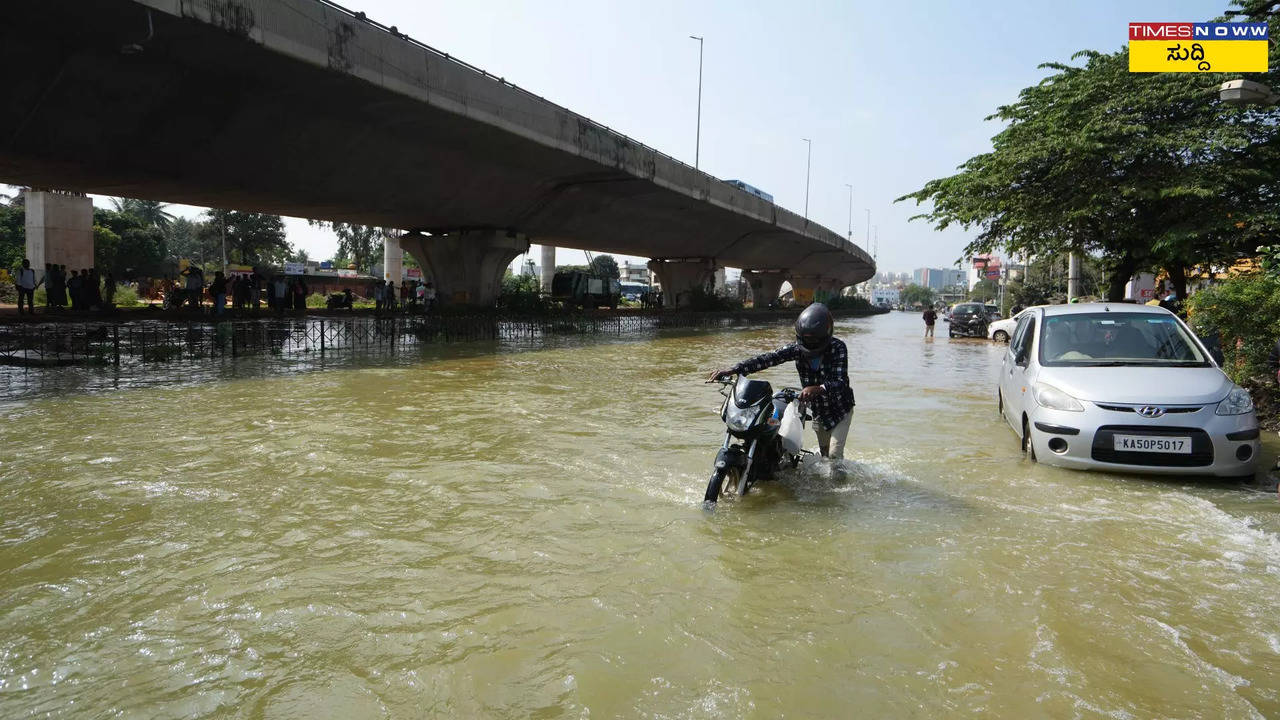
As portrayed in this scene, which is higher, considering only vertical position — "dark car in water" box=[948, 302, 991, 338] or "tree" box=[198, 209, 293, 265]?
"tree" box=[198, 209, 293, 265]

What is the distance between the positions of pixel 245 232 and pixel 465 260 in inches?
1541

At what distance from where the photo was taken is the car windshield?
21.5 ft

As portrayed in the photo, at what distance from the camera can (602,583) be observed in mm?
3912

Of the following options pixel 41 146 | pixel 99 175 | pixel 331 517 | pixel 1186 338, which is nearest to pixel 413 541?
pixel 331 517

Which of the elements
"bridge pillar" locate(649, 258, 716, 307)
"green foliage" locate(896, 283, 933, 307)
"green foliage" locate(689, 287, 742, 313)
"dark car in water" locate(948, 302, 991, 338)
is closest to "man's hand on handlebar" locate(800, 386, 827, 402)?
"dark car in water" locate(948, 302, 991, 338)

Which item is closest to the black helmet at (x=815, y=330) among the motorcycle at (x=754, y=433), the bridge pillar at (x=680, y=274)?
the motorcycle at (x=754, y=433)

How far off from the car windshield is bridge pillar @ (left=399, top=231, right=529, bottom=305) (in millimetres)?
24132

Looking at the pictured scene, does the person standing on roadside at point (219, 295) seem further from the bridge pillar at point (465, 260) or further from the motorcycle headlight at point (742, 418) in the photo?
the motorcycle headlight at point (742, 418)

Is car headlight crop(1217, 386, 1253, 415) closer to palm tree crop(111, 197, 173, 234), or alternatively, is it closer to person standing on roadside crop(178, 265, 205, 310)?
person standing on roadside crop(178, 265, 205, 310)

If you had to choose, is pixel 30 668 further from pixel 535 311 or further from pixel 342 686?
pixel 535 311

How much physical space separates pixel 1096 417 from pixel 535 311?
78.5 ft

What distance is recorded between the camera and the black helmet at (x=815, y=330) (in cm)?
534

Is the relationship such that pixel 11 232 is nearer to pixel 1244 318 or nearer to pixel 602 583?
pixel 602 583

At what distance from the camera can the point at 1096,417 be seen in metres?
5.85
